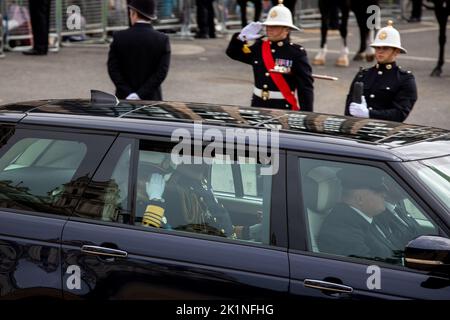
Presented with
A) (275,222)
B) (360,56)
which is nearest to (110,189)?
(275,222)

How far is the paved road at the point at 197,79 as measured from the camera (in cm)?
1231

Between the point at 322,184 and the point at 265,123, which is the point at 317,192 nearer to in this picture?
the point at 322,184

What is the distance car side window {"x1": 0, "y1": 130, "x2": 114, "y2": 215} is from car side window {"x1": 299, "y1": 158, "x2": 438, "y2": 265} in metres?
1.06

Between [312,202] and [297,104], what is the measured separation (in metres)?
3.70

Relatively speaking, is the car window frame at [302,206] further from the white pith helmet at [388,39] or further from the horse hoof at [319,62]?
the horse hoof at [319,62]

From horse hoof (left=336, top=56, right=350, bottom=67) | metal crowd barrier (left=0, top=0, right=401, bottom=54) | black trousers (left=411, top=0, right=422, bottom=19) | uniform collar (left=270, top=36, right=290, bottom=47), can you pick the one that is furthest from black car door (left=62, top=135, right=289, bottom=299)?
black trousers (left=411, top=0, right=422, bottom=19)

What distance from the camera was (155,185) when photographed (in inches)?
184

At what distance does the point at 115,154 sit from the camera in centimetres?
466

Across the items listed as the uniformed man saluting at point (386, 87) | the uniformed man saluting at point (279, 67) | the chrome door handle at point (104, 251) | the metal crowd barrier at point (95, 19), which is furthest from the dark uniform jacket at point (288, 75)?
the metal crowd barrier at point (95, 19)

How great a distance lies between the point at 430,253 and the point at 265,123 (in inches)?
47.6

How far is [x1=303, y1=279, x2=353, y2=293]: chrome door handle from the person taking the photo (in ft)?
13.8

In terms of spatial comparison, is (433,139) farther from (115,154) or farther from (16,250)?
(16,250)
